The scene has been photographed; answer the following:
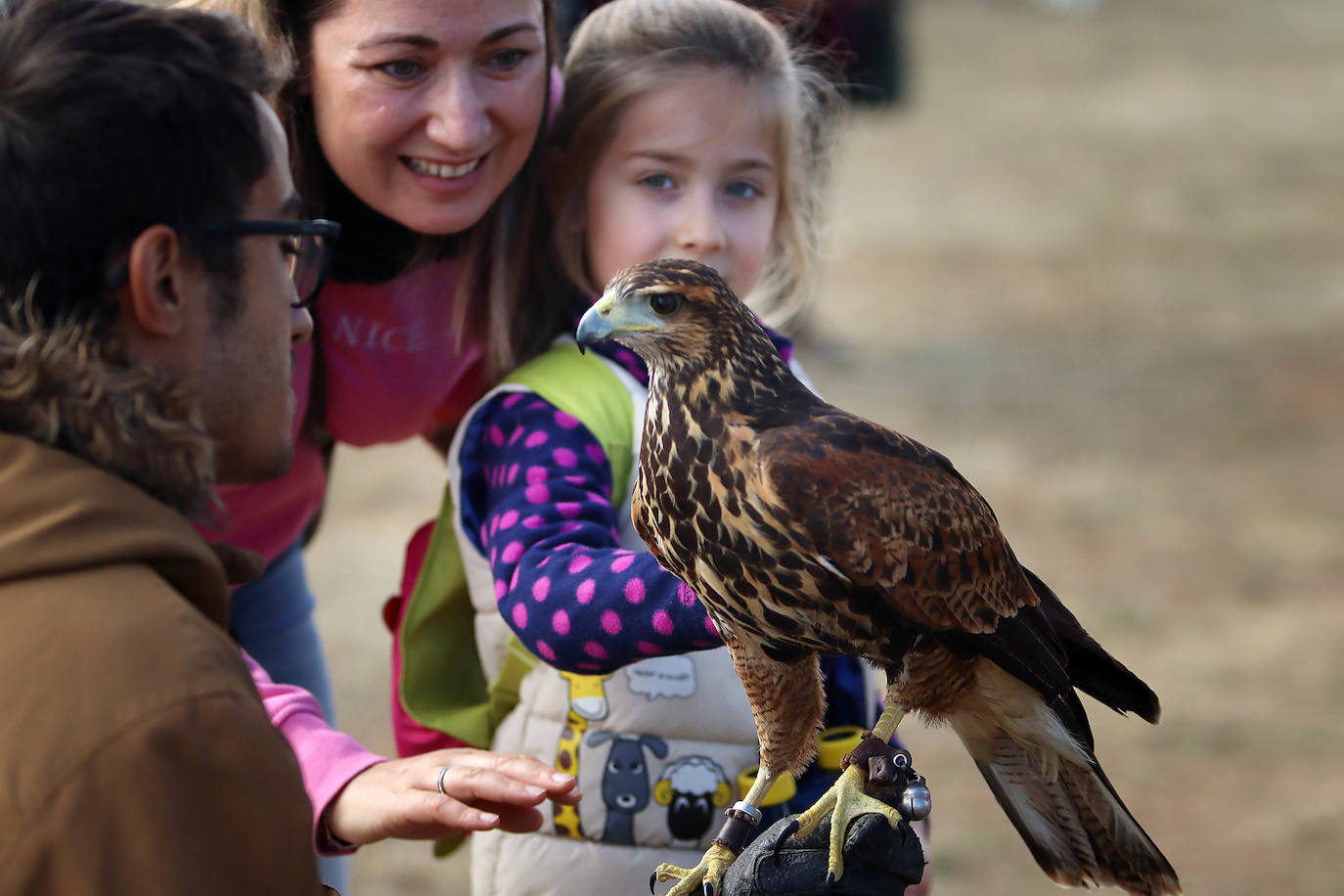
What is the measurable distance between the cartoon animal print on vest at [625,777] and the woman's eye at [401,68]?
1.09m

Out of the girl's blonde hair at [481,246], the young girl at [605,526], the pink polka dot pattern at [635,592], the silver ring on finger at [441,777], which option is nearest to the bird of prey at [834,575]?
the pink polka dot pattern at [635,592]

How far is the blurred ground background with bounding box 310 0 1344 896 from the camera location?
4.92 metres

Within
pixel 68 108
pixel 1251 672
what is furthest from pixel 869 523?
pixel 1251 672

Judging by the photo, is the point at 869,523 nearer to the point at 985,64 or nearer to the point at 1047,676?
the point at 1047,676

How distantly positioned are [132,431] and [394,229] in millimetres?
1095

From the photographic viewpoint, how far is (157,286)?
143cm

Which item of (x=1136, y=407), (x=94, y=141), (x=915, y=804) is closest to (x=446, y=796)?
(x=915, y=804)

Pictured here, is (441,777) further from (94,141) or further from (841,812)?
(94,141)

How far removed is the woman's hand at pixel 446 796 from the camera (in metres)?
1.69

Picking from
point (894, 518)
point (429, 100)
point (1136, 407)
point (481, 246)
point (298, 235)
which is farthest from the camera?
point (1136, 407)

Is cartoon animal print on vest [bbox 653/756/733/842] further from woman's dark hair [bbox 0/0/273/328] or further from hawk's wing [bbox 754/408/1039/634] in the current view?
woman's dark hair [bbox 0/0/273/328]

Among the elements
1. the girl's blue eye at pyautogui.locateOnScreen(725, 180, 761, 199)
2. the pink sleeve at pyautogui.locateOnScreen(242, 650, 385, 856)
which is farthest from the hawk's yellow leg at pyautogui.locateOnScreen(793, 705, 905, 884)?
the girl's blue eye at pyautogui.locateOnScreen(725, 180, 761, 199)

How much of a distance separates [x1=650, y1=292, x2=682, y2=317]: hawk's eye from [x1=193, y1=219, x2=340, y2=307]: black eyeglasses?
0.43 m

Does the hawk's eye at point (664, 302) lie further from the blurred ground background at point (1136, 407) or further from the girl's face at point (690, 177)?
the blurred ground background at point (1136, 407)
